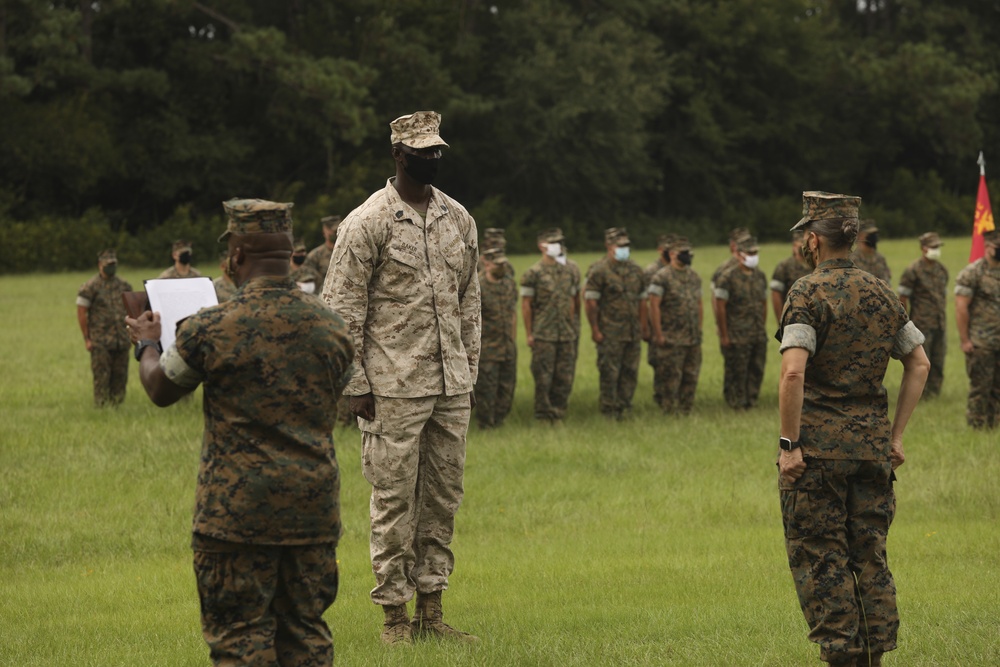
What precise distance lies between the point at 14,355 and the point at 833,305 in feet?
62.1

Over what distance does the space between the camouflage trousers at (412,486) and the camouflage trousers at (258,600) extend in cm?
165

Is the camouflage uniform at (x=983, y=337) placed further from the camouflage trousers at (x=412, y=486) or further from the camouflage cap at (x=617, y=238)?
the camouflage trousers at (x=412, y=486)

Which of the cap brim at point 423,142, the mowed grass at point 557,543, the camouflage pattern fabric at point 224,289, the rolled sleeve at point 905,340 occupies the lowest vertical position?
the mowed grass at point 557,543

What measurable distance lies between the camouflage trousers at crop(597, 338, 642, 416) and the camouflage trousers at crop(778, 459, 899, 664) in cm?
1058

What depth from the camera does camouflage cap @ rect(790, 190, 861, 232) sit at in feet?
18.6

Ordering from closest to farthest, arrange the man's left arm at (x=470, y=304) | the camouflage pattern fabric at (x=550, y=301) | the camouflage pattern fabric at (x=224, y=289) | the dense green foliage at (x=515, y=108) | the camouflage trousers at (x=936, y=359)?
the man's left arm at (x=470, y=304) → the camouflage pattern fabric at (x=224, y=289) → the camouflage pattern fabric at (x=550, y=301) → the camouflage trousers at (x=936, y=359) → the dense green foliage at (x=515, y=108)

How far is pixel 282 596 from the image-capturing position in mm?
4719

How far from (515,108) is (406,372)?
5003 cm

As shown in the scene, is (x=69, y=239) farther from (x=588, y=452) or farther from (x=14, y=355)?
(x=588, y=452)

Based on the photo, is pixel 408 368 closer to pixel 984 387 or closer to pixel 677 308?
pixel 984 387

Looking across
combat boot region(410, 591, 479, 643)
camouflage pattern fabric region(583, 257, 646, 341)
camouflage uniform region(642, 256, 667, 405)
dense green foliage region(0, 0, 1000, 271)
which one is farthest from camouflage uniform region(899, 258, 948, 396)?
dense green foliage region(0, 0, 1000, 271)

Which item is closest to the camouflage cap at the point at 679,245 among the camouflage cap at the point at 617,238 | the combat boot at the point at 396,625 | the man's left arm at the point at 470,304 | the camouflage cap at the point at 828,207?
the camouflage cap at the point at 617,238

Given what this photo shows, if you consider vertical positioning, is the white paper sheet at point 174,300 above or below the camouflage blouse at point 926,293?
above

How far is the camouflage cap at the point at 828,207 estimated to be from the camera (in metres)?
5.66
